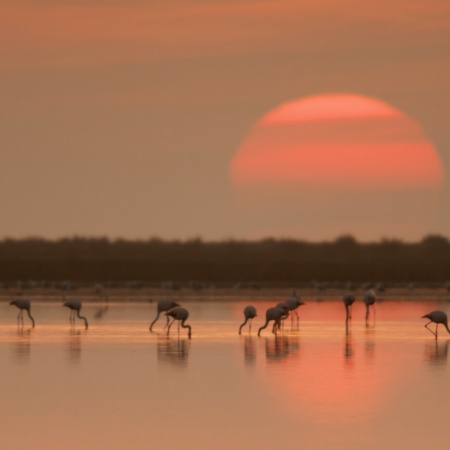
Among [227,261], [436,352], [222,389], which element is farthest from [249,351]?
[227,261]

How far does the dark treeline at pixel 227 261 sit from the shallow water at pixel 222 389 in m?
62.5

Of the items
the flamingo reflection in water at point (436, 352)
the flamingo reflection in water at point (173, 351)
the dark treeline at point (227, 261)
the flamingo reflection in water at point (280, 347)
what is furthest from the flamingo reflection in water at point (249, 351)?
the dark treeline at point (227, 261)

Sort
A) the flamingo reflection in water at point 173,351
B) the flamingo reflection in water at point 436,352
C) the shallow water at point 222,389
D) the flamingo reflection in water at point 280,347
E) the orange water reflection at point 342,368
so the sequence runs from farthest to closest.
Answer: the flamingo reflection in water at point 280,347 < the flamingo reflection in water at point 436,352 < the flamingo reflection in water at point 173,351 < the orange water reflection at point 342,368 < the shallow water at point 222,389

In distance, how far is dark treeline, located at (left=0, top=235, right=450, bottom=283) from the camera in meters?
100

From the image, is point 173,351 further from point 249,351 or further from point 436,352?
point 436,352

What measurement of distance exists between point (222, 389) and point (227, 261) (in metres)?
94.2

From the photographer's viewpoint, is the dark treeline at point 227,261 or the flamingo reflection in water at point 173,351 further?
the dark treeline at point 227,261

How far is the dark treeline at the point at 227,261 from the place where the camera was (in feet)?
329

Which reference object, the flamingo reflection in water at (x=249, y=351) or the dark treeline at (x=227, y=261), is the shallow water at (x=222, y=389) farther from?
the dark treeline at (x=227, y=261)

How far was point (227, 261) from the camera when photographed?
4500 inches

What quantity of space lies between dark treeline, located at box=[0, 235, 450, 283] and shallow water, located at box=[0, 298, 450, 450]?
62.5 m

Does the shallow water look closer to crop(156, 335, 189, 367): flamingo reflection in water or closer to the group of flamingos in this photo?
crop(156, 335, 189, 367): flamingo reflection in water

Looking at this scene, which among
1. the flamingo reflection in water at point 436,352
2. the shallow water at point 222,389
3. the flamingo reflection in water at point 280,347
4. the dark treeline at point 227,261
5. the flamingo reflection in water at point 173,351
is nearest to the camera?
the shallow water at point 222,389

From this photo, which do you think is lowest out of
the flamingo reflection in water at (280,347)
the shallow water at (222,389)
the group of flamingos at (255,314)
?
the shallow water at (222,389)
